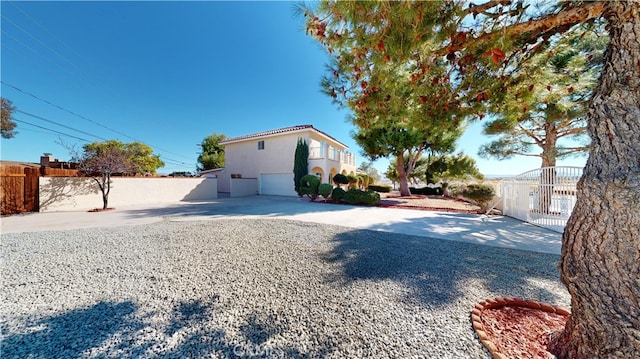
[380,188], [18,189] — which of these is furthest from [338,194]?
[18,189]

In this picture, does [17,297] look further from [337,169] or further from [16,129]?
[16,129]

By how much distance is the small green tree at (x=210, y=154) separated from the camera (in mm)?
30844

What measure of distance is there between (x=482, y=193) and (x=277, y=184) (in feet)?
48.5

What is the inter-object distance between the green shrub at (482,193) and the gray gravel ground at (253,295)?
581cm

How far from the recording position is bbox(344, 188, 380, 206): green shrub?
12492 millimetres

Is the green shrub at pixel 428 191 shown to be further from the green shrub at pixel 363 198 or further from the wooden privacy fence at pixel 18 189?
the wooden privacy fence at pixel 18 189

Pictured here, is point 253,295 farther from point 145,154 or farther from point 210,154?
point 145,154

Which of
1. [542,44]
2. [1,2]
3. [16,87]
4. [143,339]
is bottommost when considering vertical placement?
[143,339]

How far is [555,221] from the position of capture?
6.61 m

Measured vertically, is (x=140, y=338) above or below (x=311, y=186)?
below

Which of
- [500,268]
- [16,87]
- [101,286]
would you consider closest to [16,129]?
[16,87]

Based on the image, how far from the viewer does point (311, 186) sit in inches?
589

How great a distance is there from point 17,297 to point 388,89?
631 centimetres

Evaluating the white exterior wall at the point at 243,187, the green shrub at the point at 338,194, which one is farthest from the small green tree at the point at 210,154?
the green shrub at the point at 338,194
